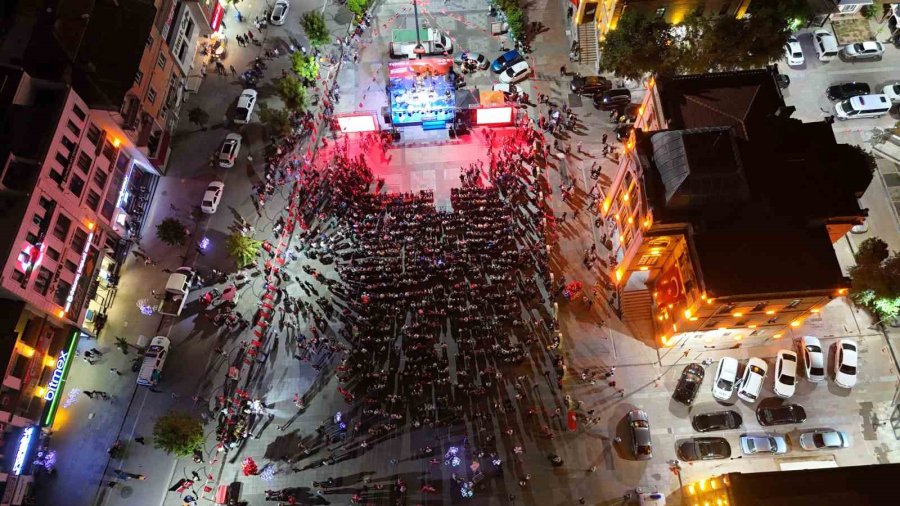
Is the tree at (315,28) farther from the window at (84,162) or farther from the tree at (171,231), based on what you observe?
the window at (84,162)

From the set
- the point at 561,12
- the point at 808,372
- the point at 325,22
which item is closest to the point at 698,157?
the point at 808,372

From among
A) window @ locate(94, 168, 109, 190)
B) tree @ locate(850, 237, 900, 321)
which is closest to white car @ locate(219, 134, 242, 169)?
window @ locate(94, 168, 109, 190)

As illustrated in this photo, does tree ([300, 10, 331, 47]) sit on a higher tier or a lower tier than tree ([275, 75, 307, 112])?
higher

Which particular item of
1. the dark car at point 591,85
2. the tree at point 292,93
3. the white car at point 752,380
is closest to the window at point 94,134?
the tree at point 292,93

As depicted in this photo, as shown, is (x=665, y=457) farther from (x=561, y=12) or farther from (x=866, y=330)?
(x=561, y=12)

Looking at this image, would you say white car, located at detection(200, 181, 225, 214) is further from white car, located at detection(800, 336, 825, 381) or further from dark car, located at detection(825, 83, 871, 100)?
dark car, located at detection(825, 83, 871, 100)
